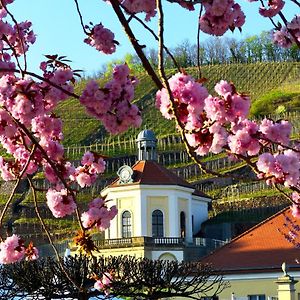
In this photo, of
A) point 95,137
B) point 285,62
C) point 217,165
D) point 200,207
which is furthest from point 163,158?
point 285,62

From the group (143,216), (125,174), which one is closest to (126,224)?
(143,216)

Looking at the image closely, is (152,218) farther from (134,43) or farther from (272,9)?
(134,43)

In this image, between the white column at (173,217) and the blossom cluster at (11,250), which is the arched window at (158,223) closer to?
the white column at (173,217)

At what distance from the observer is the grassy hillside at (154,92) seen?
6656cm

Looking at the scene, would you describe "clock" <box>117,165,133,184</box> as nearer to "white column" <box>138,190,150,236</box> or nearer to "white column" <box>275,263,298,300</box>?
"white column" <box>138,190,150,236</box>

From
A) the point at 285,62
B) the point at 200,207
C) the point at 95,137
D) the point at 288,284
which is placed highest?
the point at 285,62

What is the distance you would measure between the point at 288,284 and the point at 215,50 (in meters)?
82.0

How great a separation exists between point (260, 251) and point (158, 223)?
9.03 m

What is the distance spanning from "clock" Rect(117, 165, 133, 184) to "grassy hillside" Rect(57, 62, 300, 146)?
92.1 feet

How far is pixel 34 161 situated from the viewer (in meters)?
4.61

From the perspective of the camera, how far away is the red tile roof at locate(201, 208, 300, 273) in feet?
78.0

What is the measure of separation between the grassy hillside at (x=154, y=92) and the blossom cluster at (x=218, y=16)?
188ft

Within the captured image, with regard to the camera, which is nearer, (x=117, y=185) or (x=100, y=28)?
(x=100, y=28)

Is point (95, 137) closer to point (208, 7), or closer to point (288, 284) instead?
point (288, 284)
